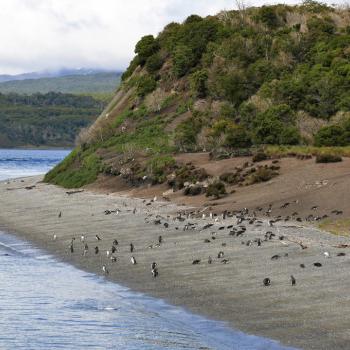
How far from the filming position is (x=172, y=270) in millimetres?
22766

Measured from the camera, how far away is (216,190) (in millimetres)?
40125

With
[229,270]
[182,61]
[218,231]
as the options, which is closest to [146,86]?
[182,61]

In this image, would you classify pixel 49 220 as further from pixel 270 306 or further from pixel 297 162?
pixel 270 306

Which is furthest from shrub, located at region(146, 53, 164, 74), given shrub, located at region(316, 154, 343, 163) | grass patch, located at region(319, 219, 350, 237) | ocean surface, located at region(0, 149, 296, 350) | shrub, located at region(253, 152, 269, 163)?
ocean surface, located at region(0, 149, 296, 350)

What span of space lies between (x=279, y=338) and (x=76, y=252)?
46.8ft

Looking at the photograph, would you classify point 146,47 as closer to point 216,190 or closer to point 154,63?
point 154,63

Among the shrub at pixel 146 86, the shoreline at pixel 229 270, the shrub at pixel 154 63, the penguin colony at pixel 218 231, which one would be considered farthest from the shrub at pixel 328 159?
the shrub at pixel 154 63

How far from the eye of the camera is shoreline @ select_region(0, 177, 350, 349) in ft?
53.3

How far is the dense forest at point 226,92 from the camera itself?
51.9 m

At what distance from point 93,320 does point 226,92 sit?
1692 inches

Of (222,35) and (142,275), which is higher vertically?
(222,35)

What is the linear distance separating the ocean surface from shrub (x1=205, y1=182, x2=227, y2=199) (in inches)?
640

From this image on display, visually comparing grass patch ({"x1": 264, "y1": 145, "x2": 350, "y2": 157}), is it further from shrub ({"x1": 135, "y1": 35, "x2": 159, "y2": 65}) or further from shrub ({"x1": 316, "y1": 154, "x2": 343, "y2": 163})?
shrub ({"x1": 135, "y1": 35, "x2": 159, "y2": 65})

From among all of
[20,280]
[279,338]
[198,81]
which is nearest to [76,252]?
[20,280]
